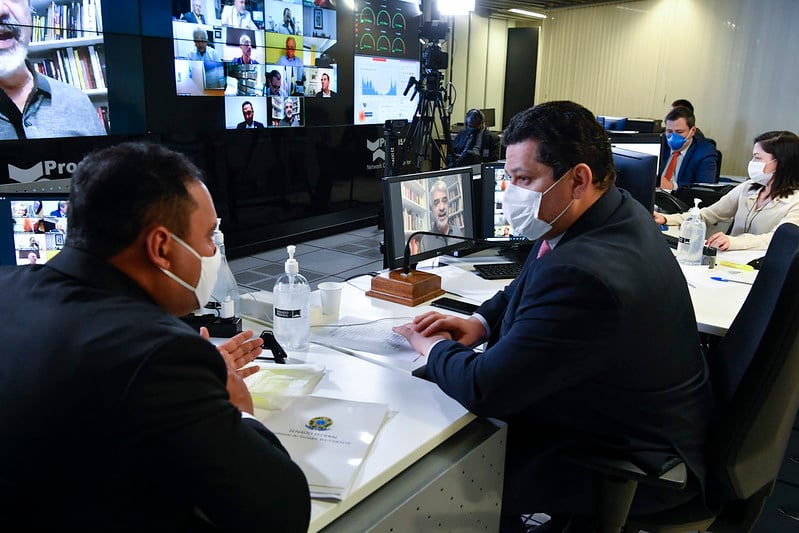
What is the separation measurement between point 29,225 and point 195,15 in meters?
3.29

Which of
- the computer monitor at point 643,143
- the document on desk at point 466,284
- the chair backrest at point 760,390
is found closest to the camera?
the chair backrest at point 760,390

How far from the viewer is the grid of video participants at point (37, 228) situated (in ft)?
5.13

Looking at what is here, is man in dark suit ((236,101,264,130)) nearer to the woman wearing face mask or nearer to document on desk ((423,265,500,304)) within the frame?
document on desk ((423,265,500,304))

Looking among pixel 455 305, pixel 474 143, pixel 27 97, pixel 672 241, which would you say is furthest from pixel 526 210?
pixel 474 143

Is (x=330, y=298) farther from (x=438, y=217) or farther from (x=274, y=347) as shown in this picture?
(x=438, y=217)

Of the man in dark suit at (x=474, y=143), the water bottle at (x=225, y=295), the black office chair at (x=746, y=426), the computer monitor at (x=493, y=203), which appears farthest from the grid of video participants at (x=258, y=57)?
the black office chair at (x=746, y=426)

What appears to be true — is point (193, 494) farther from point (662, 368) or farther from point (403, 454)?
point (662, 368)

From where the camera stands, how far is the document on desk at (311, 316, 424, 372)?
5.32ft

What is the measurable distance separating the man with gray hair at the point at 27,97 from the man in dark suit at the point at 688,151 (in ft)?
13.2

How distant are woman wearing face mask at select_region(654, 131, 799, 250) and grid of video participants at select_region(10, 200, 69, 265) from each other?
8.22 ft

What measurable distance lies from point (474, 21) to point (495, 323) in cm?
772

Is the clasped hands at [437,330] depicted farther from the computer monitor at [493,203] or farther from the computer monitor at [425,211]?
the computer monitor at [493,203]

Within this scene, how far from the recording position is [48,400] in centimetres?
75

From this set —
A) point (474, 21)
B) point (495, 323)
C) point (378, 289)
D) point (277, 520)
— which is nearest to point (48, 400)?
point (277, 520)
